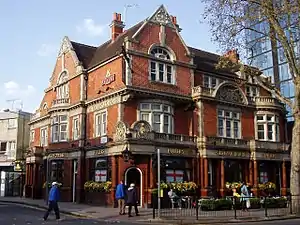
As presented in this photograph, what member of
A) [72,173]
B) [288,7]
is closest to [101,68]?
[72,173]

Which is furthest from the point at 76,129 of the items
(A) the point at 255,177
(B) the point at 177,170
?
(A) the point at 255,177

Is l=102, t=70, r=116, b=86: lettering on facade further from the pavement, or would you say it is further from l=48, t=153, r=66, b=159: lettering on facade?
the pavement

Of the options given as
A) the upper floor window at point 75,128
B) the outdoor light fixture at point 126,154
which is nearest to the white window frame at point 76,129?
the upper floor window at point 75,128

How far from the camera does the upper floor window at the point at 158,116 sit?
31172 millimetres

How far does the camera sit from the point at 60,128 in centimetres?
3634

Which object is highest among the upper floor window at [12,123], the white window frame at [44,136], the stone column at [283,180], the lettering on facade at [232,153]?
the upper floor window at [12,123]

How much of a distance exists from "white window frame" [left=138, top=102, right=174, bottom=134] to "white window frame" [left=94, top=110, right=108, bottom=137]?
10.1 ft

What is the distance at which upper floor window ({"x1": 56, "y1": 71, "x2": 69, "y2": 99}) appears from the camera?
3791 cm

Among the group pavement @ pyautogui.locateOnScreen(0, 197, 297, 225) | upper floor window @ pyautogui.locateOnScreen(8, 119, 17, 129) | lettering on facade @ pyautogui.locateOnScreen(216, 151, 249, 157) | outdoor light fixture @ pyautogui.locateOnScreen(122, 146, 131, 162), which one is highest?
upper floor window @ pyautogui.locateOnScreen(8, 119, 17, 129)

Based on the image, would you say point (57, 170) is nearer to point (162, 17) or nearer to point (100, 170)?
point (100, 170)

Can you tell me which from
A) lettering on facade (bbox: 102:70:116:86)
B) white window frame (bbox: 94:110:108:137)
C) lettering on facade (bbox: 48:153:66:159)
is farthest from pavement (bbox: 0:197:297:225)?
lettering on facade (bbox: 102:70:116:86)

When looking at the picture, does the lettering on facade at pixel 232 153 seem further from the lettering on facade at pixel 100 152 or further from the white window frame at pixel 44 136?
the white window frame at pixel 44 136

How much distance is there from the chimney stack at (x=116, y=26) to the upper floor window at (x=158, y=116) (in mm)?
9475

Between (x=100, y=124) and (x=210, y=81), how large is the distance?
413 inches
